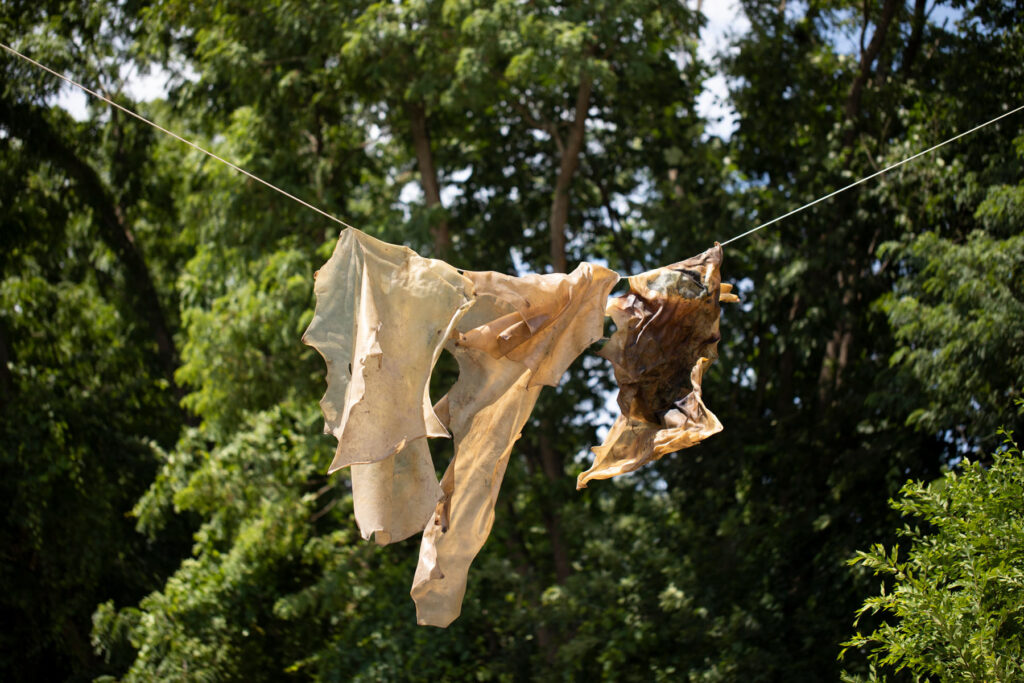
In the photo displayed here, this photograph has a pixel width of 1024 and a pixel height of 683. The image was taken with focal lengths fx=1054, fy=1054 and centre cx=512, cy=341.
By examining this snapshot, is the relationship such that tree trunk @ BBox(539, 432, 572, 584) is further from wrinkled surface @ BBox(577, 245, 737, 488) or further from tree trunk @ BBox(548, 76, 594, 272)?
wrinkled surface @ BBox(577, 245, 737, 488)

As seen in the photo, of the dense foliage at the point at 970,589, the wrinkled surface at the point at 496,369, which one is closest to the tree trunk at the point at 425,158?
the dense foliage at the point at 970,589

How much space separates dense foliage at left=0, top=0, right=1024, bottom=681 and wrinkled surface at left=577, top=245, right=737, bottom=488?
113 inches

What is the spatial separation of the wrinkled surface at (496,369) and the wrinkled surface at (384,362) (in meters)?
0.10

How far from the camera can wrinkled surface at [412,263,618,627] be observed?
374 centimetres

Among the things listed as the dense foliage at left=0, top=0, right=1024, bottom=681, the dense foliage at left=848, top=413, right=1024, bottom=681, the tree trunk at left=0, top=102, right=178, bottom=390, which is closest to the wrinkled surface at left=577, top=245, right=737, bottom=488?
the dense foliage at left=848, top=413, right=1024, bottom=681

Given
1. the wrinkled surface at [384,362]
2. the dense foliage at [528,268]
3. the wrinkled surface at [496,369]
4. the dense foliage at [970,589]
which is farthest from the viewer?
the dense foliage at [528,268]

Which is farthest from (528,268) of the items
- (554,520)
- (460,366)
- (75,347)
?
(460,366)

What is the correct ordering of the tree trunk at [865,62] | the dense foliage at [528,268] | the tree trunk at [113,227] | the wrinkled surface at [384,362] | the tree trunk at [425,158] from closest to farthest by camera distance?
1. the wrinkled surface at [384,362]
2. the dense foliage at [528,268]
3. the tree trunk at [865,62]
4. the tree trunk at [425,158]
5. the tree trunk at [113,227]

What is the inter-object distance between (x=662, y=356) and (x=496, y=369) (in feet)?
2.43

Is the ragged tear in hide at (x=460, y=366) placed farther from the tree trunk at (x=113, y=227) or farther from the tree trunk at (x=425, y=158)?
the tree trunk at (x=113, y=227)

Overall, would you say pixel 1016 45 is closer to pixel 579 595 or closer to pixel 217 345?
pixel 579 595

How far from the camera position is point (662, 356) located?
4.16m

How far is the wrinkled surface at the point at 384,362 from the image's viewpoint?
3.54 m

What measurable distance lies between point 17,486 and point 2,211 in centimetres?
256
